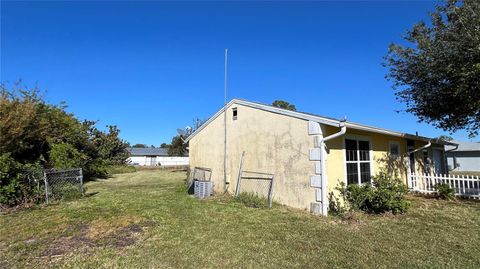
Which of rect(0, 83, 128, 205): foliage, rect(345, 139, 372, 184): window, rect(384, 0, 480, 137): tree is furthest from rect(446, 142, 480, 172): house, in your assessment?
rect(0, 83, 128, 205): foliage

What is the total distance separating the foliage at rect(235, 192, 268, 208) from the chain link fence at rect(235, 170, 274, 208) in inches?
4.8

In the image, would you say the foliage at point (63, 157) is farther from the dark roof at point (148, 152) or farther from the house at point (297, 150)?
the dark roof at point (148, 152)

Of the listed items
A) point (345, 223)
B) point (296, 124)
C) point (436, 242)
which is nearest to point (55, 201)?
point (296, 124)

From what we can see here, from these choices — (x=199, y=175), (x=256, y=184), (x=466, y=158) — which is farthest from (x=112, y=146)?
(x=466, y=158)

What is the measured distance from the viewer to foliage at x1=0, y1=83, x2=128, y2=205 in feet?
32.2

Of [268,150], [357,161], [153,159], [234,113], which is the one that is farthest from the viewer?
[153,159]

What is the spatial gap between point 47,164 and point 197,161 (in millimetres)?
8213

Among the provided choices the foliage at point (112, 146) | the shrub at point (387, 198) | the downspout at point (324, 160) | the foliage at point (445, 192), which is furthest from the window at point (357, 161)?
the foliage at point (112, 146)

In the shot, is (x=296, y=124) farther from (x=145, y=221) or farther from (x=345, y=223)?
(x=145, y=221)

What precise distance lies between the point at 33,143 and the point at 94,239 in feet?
38.4

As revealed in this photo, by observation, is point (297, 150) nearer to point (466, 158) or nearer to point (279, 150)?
point (279, 150)

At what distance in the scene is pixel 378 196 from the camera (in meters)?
8.29

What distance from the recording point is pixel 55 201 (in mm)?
10531

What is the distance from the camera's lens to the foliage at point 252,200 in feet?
30.8
